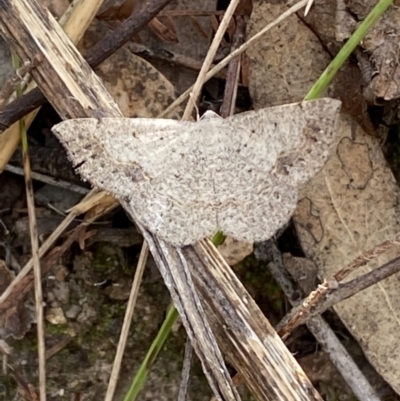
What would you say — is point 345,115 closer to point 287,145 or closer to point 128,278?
point 287,145

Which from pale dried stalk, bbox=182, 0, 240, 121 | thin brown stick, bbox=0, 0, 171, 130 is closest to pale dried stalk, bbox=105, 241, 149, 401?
pale dried stalk, bbox=182, 0, 240, 121

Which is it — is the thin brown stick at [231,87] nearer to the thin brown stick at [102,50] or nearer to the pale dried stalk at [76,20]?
the thin brown stick at [102,50]

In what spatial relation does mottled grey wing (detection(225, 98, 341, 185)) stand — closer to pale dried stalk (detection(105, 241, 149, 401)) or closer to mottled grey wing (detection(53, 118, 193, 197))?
mottled grey wing (detection(53, 118, 193, 197))

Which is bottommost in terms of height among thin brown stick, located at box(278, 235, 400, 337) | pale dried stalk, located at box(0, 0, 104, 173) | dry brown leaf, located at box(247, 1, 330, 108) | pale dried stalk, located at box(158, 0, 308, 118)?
thin brown stick, located at box(278, 235, 400, 337)

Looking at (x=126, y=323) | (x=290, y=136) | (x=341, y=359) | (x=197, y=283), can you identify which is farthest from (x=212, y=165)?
(x=341, y=359)

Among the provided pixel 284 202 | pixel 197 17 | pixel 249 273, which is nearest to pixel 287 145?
pixel 284 202

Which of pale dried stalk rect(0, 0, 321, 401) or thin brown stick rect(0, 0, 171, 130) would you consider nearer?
pale dried stalk rect(0, 0, 321, 401)

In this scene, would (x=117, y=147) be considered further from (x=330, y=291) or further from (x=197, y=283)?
(x=330, y=291)
